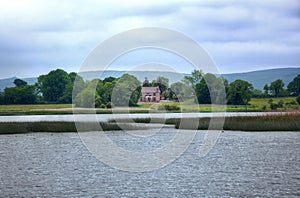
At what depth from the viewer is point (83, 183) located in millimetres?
15391

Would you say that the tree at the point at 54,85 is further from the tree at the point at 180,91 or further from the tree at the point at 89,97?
the tree at the point at 180,91

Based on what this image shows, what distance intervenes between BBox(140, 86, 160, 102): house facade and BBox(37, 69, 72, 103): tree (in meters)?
33.8

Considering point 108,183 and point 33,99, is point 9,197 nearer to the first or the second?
point 108,183

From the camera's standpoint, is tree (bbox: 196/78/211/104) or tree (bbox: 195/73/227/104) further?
tree (bbox: 196/78/211/104)

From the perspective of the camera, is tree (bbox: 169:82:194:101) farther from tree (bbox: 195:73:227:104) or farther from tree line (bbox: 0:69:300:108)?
tree (bbox: 195:73:227:104)

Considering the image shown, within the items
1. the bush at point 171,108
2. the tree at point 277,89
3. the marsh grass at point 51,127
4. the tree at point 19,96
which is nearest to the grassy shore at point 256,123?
the marsh grass at point 51,127

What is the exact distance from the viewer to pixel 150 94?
6700cm

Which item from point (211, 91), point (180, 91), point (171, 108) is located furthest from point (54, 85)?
point (180, 91)

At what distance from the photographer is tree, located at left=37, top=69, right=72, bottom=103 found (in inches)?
3949

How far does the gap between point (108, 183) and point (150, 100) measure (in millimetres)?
54327

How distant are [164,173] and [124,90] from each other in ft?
133

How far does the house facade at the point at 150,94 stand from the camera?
2576 inches

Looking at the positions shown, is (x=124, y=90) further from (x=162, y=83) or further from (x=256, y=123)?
(x=256, y=123)

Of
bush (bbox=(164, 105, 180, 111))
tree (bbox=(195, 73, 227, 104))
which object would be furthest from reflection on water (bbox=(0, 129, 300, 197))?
tree (bbox=(195, 73, 227, 104))
